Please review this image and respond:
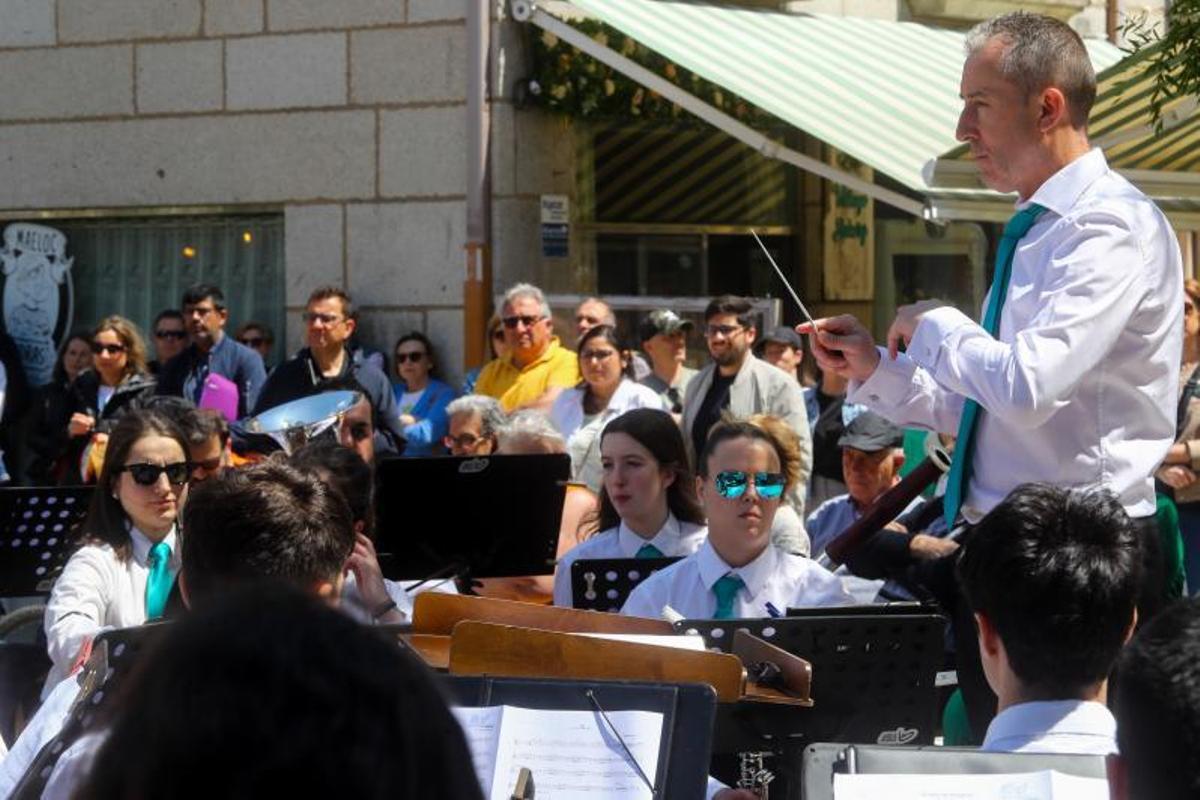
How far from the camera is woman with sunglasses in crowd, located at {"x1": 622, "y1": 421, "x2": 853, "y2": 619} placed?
5.62 metres

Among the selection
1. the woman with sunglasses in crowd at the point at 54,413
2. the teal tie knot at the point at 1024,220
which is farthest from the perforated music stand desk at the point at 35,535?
the woman with sunglasses in crowd at the point at 54,413

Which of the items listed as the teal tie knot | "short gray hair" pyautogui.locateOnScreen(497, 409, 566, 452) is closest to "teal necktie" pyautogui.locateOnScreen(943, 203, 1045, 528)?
the teal tie knot

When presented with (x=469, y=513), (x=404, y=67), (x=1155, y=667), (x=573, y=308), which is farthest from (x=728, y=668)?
(x=404, y=67)

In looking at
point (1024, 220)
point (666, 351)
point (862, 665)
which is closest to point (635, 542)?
point (862, 665)

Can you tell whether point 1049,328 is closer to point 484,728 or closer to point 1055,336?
A: point 1055,336

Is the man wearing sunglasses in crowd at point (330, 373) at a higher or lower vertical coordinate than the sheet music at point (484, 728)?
higher

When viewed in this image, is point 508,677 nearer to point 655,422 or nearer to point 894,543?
point 894,543

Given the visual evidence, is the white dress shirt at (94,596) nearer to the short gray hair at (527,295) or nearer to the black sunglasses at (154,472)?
the black sunglasses at (154,472)

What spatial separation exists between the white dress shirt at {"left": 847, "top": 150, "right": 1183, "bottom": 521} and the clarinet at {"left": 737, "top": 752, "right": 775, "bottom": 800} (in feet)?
2.15

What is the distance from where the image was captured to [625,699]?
A: 136 inches

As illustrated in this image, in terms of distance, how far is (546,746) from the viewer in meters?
3.42

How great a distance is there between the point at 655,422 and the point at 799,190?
23.5ft

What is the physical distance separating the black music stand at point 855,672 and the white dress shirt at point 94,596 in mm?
2288

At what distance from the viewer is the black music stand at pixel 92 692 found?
3.36 metres
